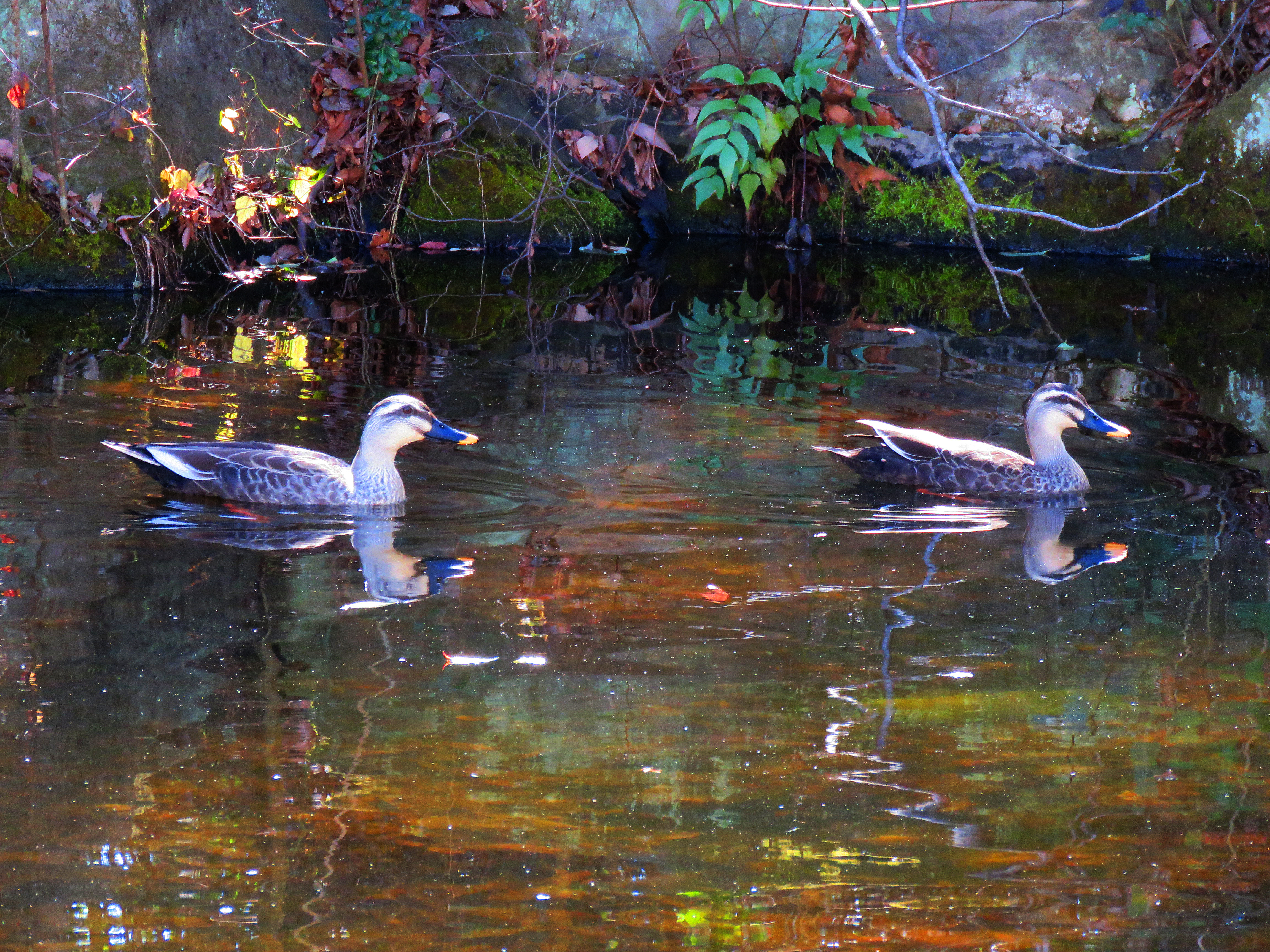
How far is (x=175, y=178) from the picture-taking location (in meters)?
12.5

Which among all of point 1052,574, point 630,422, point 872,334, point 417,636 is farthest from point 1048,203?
point 417,636

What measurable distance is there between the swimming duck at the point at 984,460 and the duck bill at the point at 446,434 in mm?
1900

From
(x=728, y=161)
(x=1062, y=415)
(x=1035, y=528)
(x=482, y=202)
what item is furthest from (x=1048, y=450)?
(x=482, y=202)

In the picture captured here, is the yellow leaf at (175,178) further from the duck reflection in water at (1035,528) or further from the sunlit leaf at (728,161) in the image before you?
the duck reflection in water at (1035,528)

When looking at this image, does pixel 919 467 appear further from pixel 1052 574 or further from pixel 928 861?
pixel 928 861

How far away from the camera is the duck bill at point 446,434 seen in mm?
7082

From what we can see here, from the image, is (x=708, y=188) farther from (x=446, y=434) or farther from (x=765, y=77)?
(x=446, y=434)

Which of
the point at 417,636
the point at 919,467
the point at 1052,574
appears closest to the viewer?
the point at 417,636

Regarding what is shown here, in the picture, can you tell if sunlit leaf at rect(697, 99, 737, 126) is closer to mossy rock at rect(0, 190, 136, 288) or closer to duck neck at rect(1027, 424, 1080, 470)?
mossy rock at rect(0, 190, 136, 288)

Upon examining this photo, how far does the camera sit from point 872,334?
10.9m

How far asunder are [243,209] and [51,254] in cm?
173

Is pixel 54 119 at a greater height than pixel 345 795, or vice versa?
pixel 54 119

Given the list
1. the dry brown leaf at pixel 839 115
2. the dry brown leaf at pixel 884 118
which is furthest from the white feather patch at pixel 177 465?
the dry brown leaf at pixel 884 118

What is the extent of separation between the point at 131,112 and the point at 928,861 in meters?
10.9
